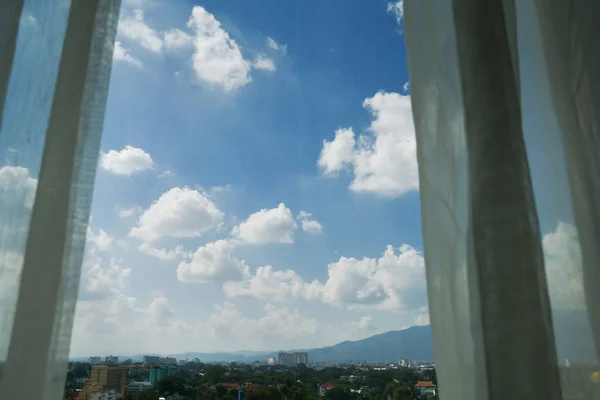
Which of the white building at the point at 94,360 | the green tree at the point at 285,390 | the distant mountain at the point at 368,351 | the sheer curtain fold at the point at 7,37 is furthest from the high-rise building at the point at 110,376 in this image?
the sheer curtain fold at the point at 7,37

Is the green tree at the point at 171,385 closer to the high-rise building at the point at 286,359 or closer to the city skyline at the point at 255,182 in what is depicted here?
the city skyline at the point at 255,182

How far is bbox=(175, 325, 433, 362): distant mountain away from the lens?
3.10 feet

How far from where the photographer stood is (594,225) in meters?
0.60

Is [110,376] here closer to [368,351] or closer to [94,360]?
[94,360]

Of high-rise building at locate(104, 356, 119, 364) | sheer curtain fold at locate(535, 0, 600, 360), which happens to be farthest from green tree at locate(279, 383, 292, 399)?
sheer curtain fold at locate(535, 0, 600, 360)

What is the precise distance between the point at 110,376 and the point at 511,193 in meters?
0.74

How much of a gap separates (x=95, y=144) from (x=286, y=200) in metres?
0.49

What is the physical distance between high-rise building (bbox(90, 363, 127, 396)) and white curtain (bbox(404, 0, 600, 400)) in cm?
57

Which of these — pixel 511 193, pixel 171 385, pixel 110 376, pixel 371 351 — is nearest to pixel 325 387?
pixel 371 351

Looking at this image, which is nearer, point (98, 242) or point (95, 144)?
point (95, 144)

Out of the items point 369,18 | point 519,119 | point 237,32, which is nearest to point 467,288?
point 519,119

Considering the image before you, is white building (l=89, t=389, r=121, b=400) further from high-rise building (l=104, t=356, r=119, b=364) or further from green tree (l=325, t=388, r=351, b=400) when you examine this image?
green tree (l=325, t=388, r=351, b=400)

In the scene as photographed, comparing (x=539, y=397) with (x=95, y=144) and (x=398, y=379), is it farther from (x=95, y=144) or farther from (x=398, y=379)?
(x=95, y=144)

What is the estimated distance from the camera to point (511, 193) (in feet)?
1.96
